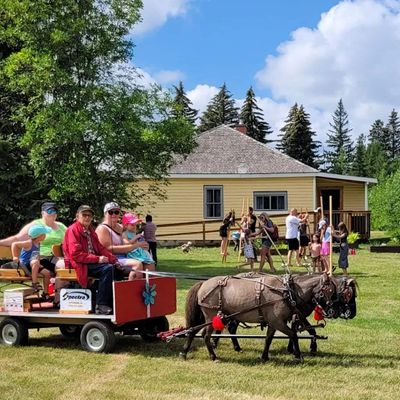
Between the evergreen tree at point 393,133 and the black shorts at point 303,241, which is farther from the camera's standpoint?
the evergreen tree at point 393,133

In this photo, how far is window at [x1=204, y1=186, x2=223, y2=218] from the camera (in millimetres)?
29297

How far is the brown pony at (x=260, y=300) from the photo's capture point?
25.2 ft

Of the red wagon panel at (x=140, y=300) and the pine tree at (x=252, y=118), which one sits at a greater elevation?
the pine tree at (x=252, y=118)

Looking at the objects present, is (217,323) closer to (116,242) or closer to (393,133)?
(116,242)

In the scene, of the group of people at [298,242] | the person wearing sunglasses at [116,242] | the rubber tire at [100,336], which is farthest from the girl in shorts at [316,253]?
the rubber tire at [100,336]

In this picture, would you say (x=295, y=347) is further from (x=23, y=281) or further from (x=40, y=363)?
(x=23, y=281)

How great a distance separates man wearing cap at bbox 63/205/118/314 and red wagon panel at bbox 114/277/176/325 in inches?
9.5

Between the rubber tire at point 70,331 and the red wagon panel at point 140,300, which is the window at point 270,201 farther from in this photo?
the red wagon panel at point 140,300

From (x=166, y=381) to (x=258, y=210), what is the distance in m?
22.3

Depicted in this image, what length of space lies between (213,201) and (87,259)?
2130 centimetres

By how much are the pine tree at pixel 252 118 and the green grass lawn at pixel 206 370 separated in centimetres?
5767

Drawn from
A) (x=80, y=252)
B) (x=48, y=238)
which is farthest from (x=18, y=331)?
(x=80, y=252)

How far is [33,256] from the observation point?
30.1 feet

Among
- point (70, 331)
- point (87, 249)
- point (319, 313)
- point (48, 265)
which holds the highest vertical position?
point (87, 249)
